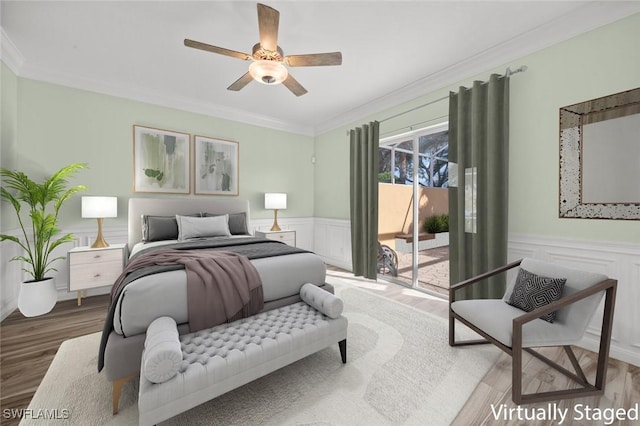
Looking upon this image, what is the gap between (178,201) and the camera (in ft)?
13.8

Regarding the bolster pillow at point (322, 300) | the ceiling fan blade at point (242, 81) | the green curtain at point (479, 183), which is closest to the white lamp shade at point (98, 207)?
the ceiling fan blade at point (242, 81)

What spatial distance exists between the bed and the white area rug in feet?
0.77

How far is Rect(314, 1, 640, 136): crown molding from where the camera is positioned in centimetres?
228

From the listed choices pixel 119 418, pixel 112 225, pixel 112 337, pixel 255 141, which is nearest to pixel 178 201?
pixel 112 225

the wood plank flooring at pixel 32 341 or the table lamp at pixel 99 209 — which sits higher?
the table lamp at pixel 99 209

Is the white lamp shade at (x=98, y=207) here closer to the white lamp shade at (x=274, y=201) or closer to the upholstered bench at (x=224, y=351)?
the white lamp shade at (x=274, y=201)

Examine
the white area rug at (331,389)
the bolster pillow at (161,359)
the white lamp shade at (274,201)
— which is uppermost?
the white lamp shade at (274,201)

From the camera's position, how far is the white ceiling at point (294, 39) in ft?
7.72

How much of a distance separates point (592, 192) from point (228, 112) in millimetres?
5149

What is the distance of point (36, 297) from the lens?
9.38ft

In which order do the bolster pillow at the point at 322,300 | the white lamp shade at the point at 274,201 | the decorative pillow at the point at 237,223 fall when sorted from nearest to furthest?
1. the bolster pillow at the point at 322,300
2. the decorative pillow at the point at 237,223
3. the white lamp shade at the point at 274,201

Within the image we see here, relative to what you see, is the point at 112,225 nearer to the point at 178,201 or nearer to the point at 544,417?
the point at 178,201

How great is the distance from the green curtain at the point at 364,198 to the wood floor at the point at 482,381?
1.55m

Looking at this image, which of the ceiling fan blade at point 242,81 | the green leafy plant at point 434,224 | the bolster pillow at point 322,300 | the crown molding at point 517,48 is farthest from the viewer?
the green leafy plant at point 434,224
